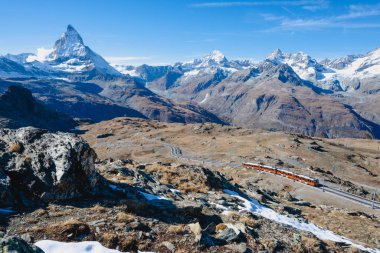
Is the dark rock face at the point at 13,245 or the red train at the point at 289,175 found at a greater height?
the dark rock face at the point at 13,245

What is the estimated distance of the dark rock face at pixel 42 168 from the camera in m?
18.7

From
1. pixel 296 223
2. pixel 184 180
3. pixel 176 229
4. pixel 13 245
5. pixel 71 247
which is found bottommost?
pixel 296 223

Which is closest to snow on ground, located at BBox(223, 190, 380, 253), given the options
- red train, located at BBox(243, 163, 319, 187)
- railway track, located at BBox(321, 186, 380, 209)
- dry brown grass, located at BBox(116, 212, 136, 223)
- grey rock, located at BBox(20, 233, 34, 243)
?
dry brown grass, located at BBox(116, 212, 136, 223)

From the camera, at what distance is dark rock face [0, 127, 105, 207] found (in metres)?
18.7

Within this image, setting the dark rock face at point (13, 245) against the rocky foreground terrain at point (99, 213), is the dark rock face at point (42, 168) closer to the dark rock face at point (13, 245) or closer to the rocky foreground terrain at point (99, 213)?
the rocky foreground terrain at point (99, 213)

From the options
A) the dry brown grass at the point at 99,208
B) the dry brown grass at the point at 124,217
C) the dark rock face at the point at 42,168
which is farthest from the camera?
the dry brown grass at the point at 99,208

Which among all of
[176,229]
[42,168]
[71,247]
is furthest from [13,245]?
[42,168]

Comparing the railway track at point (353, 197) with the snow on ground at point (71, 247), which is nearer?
the snow on ground at point (71, 247)

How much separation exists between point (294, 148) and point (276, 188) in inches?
2446

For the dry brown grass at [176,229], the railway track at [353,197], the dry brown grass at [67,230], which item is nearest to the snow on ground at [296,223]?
the dry brown grass at [176,229]

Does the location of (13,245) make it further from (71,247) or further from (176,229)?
(176,229)

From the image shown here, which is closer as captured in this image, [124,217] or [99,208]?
[124,217]

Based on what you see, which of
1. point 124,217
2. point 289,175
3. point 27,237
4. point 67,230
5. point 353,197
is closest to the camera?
point 27,237

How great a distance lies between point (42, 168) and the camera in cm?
2028
